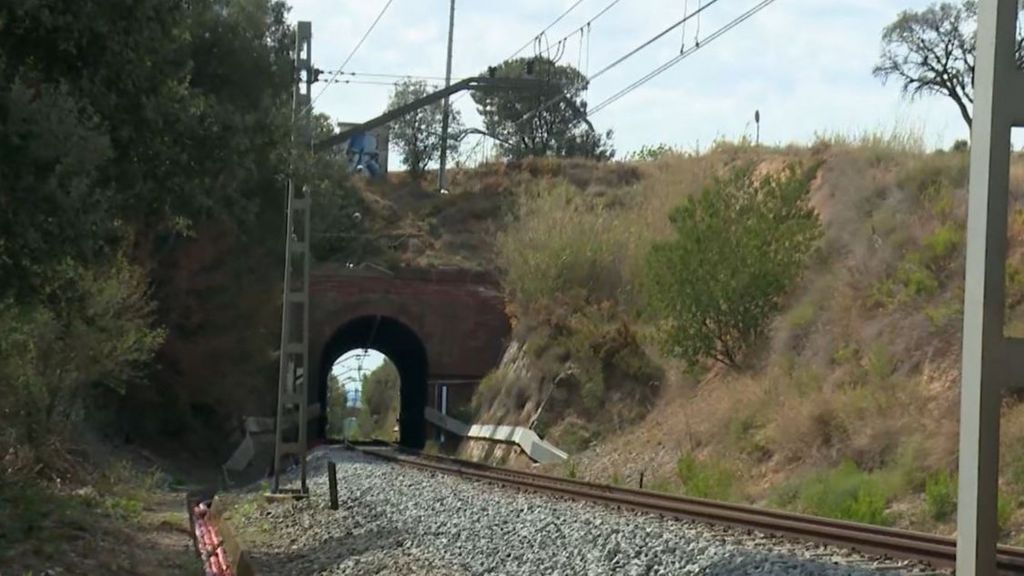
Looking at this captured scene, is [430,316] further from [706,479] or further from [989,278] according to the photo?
[989,278]

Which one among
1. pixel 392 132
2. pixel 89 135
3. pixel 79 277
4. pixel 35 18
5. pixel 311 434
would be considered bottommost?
pixel 311 434

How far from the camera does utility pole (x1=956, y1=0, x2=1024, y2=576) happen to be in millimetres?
5637

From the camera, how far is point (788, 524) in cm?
1377

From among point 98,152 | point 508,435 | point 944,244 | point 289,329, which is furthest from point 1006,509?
point 508,435

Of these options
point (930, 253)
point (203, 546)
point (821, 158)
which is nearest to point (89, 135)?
point (203, 546)

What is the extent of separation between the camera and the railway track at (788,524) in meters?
11.4

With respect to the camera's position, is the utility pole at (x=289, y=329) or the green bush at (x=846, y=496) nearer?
the green bush at (x=846, y=496)

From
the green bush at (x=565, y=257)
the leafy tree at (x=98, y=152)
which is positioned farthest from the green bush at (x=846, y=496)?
the green bush at (x=565, y=257)

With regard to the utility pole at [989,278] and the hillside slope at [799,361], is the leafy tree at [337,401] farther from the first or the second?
the utility pole at [989,278]

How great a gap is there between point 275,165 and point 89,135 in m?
7.62

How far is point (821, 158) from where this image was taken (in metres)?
38.1

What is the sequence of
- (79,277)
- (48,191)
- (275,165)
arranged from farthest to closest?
(275,165) → (79,277) → (48,191)

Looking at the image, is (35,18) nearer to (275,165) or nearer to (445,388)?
(275,165)

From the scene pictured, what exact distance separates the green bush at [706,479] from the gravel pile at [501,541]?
3.65 m
